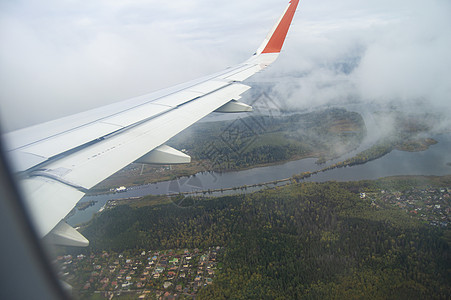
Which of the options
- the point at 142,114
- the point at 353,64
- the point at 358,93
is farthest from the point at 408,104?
the point at 142,114

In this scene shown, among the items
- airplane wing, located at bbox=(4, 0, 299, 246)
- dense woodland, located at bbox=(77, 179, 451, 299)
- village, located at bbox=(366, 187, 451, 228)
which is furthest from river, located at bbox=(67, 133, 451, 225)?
airplane wing, located at bbox=(4, 0, 299, 246)

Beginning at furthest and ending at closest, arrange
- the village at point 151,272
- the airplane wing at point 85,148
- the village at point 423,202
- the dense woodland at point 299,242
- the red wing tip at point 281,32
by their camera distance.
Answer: the village at point 423,202 < the dense woodland at point 299,242 < the village at point 151,272 < the red wing tip at point 281,32 < the airplane wing at point 85,148

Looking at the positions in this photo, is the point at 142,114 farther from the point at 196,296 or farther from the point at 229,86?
the point at 196,296

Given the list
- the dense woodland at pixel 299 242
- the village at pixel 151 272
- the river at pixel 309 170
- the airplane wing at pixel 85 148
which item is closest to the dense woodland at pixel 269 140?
the river at pixel 309 170

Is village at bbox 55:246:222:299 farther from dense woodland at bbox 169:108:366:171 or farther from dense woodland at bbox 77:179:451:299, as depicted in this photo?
dense woodland at bbox 169:108:366:171

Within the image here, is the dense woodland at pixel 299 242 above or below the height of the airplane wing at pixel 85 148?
below

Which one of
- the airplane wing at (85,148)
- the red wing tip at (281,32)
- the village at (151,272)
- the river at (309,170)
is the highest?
the red wing tip at (281,32)

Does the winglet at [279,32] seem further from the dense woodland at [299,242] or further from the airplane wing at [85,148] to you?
the dense woodland at [299,242]

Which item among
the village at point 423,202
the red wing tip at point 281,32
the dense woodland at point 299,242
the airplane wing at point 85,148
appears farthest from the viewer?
the village at point 423,202
